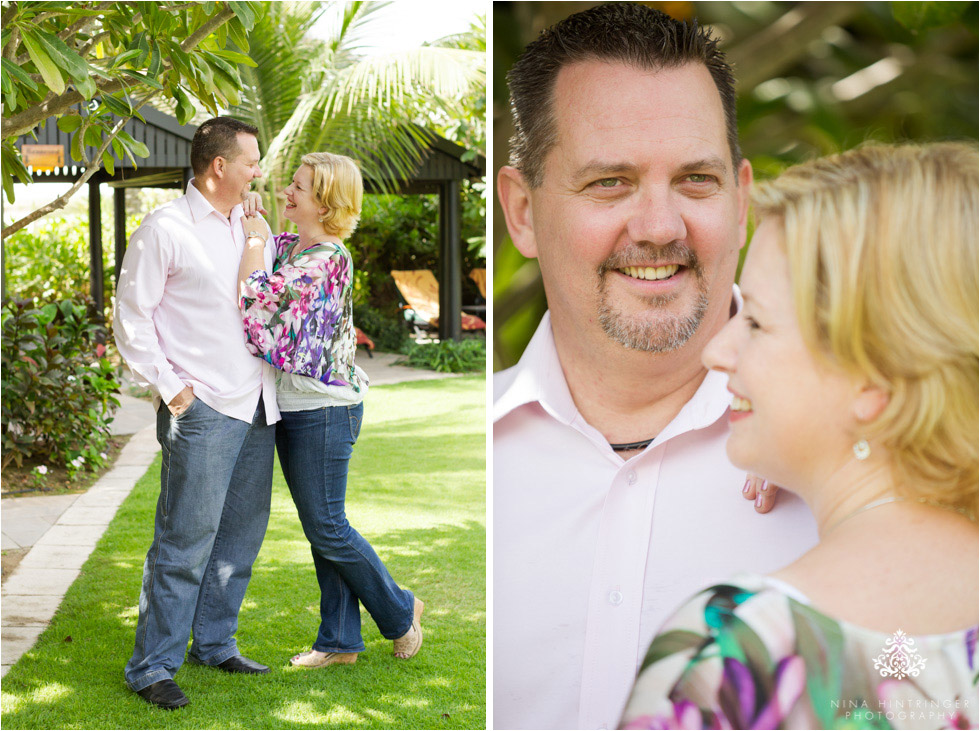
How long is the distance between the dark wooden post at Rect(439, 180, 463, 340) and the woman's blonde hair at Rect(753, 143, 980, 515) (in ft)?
34.6

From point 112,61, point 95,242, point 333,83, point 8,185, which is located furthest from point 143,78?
point 95,242

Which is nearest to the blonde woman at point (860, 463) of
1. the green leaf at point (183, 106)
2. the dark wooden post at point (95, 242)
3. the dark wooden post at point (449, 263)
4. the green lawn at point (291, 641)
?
the green lawn at point (291, 641)

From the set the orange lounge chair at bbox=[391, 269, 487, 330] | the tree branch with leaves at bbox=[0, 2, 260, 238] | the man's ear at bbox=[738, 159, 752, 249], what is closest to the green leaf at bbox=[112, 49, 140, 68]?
the tree branch with leaves at bbox=[0, 2, 260, 238]

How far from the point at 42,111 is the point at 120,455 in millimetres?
3754

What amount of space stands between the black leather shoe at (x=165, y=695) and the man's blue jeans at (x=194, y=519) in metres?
0.02

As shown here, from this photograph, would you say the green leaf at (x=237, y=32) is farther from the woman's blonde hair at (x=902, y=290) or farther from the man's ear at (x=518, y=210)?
the woman's blonde hair at (x=902, y=290)

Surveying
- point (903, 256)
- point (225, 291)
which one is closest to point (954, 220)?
point (903, 256)

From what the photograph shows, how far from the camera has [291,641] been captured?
3408 mm

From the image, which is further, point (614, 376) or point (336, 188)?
point (336, 188)

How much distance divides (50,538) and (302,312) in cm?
253

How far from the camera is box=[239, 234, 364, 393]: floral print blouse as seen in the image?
9.12 feet

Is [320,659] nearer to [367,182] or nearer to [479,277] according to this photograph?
[367,182]

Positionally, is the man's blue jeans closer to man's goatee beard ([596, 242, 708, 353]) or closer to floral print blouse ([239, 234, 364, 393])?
floral print blouse ([239, 234, 364, 393])

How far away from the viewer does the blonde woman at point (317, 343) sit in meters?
2.79
